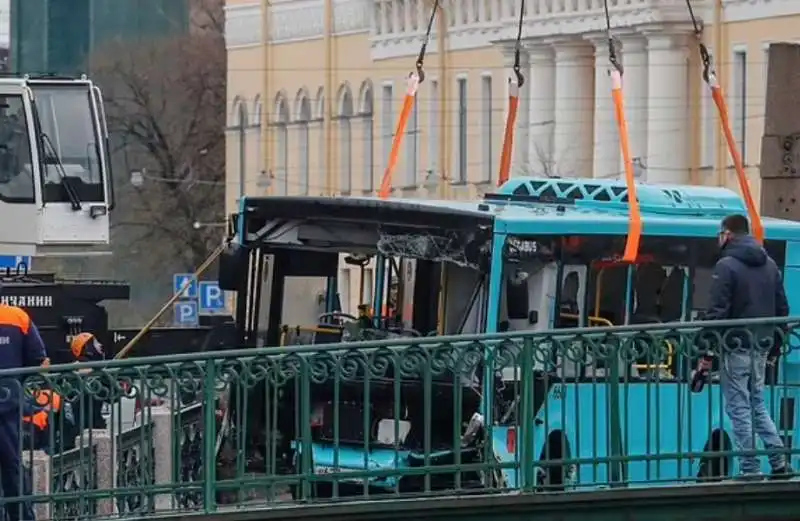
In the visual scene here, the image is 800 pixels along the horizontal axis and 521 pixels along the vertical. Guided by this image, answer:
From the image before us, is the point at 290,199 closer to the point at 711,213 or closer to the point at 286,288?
the point at 286,288

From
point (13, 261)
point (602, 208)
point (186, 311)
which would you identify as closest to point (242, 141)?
point (186, 311)

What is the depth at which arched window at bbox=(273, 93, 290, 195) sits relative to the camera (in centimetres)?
8681

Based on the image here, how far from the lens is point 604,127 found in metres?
66.9

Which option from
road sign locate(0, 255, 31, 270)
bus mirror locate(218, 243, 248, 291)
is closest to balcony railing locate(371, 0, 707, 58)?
road sign locate(0, 255, 31, 270)

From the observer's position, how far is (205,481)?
18328 mm

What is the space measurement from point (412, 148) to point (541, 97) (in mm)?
7862

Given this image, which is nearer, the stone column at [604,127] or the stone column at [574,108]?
the stone column at [604,127]

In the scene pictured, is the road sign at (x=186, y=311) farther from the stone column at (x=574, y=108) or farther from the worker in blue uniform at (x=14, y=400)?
the worker in blue uniform at (x=14, y=400)

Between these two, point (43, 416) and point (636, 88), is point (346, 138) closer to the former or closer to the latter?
point (636, 88)

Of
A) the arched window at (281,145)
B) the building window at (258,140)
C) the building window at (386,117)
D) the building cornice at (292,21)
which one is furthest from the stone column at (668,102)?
the building window at (258,140)

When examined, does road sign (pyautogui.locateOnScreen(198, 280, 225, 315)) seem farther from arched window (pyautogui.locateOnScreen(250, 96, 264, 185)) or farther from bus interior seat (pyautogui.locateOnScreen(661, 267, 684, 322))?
arched window (pyautogui.locateOnScreen(250, 96, 264, 185))

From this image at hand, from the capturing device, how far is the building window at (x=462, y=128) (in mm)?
74438

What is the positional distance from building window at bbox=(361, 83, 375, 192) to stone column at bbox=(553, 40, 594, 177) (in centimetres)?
1170

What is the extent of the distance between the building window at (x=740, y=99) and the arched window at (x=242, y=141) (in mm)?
27560
